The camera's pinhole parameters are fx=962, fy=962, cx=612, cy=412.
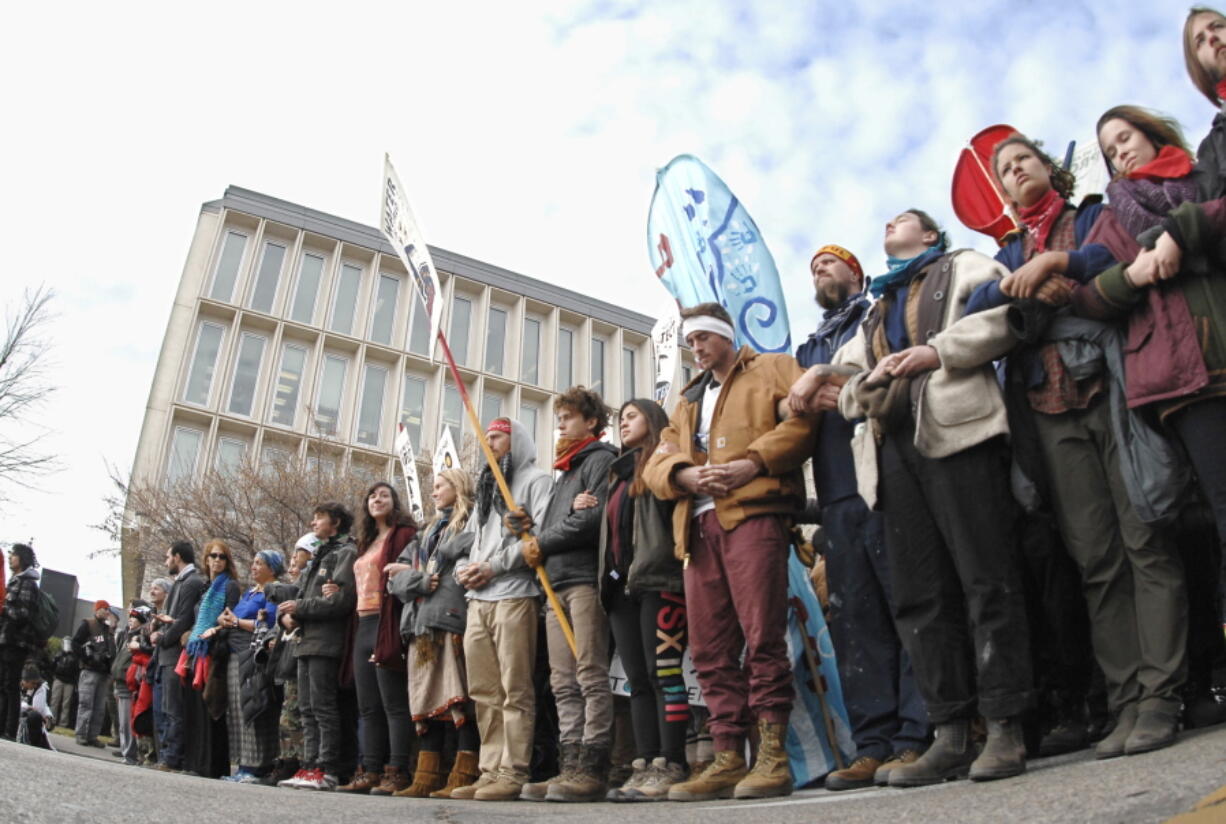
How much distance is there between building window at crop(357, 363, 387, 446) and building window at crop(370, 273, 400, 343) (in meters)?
1.18

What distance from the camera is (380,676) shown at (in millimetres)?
6074

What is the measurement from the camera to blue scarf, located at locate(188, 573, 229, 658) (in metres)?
7.80

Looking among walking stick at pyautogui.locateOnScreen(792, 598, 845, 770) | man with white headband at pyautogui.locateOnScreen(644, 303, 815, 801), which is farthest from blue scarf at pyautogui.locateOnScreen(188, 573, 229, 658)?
walking stick at pyautogui.locateOnScreen(792, 598, 845, 770)

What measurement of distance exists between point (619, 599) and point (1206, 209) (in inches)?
116

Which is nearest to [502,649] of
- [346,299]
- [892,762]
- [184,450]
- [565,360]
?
[892,762]

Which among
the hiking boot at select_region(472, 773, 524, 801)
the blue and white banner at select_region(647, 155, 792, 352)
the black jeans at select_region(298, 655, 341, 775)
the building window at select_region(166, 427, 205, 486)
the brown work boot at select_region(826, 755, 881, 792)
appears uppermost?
the building window at select_region(166, 427, 205, 486)

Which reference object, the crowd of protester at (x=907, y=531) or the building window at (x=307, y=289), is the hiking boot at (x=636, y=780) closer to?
the crowd of protester at (x=907, y=531)

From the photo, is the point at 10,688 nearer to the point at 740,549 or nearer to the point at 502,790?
the point at 502,790

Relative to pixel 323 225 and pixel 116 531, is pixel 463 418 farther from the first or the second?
pixel 116 531

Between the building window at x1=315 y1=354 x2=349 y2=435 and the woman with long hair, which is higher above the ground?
the building window at x1=315 y1=354 x2=349 y2=435

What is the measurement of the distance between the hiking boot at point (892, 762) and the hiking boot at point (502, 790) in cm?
218

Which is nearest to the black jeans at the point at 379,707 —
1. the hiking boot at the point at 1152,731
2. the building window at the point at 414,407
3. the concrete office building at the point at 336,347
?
the hiking boot at the point at 1152,731

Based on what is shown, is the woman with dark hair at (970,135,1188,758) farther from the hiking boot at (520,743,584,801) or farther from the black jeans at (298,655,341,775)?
the black jeans at (298,655,341,775)

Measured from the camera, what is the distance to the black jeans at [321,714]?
253 inches
